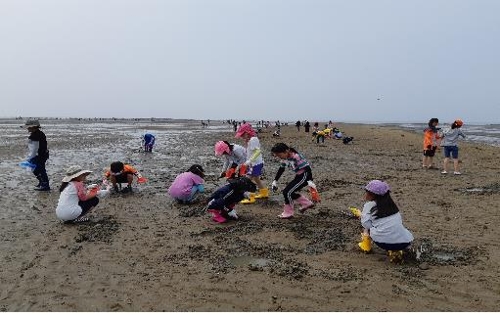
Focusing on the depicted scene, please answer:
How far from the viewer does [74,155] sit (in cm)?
2108

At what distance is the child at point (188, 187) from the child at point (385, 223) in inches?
182

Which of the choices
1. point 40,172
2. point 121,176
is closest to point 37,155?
point 40,172

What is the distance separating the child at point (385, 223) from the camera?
19.3 feet

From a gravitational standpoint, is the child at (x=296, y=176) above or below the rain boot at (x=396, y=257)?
above

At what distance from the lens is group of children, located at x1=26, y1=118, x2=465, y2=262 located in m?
5.98

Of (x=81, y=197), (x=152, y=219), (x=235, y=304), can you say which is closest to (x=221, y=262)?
(x=235, y=304)

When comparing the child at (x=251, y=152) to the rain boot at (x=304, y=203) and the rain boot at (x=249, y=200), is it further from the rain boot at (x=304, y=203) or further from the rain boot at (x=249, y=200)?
the rain boot at (x=304, y=203)

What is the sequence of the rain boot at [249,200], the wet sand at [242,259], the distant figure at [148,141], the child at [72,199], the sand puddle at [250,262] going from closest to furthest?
the wet sand at [242,259], the sand puddle at [250,262], the child at [72,199], the rain boot at [249,200], the distant figure at [148,141]

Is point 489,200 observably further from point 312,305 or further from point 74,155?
point 74,155

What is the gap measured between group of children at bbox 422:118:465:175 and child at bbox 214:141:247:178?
8105 mm

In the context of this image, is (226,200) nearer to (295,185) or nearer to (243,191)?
(243,191)

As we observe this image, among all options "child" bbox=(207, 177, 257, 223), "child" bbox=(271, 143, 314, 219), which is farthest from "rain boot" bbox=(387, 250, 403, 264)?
"child" bbox=(207, 177, 257, 223)

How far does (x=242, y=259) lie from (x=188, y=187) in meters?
3.80

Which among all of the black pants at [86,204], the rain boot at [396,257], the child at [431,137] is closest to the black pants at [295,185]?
the rain boot at [396,257]
